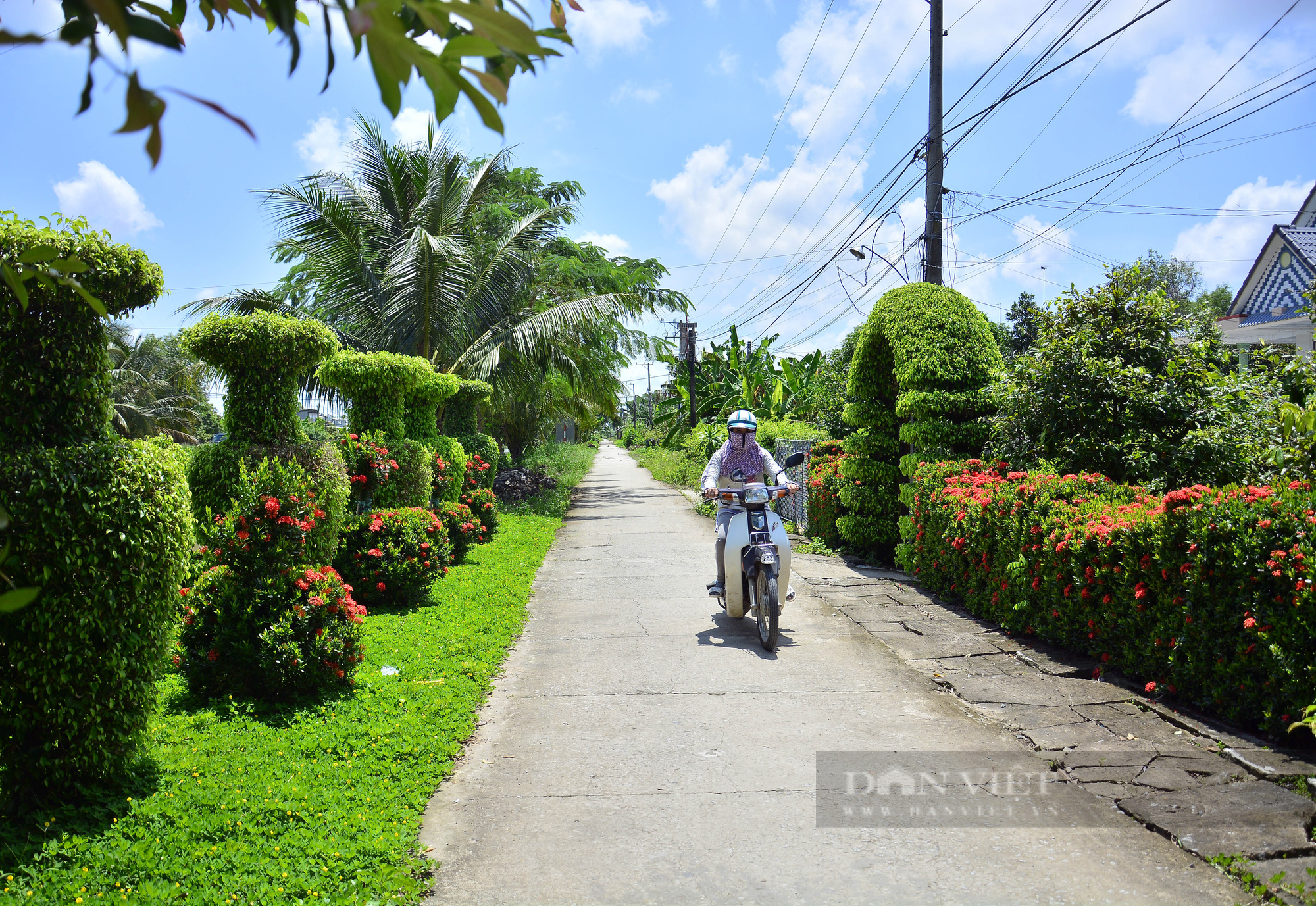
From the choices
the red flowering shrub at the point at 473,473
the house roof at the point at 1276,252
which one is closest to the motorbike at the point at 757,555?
the red flowering shrub at the point at 473,473

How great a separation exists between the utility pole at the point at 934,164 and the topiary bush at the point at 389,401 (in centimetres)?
701

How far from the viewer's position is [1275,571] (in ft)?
13.3

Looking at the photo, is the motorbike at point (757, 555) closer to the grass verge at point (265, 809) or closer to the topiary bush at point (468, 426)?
the grass verge at point (265, 809)

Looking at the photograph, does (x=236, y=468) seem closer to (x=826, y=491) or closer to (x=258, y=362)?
(x=258, y=362)

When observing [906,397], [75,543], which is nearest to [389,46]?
[75,543]

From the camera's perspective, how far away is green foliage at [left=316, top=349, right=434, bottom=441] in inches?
379

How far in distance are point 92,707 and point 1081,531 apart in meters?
5.81

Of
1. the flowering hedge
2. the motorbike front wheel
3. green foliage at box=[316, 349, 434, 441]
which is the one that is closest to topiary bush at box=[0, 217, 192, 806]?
the motorbike front wheel

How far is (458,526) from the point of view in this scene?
10.8 meters

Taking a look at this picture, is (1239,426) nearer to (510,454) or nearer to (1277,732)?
(1277,732)

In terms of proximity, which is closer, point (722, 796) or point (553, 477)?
point (722, 796)

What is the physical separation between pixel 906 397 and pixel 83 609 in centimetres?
808

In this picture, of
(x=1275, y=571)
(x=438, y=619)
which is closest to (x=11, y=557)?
(x=438, y=619)

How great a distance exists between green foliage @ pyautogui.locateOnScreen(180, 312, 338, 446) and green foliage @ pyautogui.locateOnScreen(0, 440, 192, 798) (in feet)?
8.39
